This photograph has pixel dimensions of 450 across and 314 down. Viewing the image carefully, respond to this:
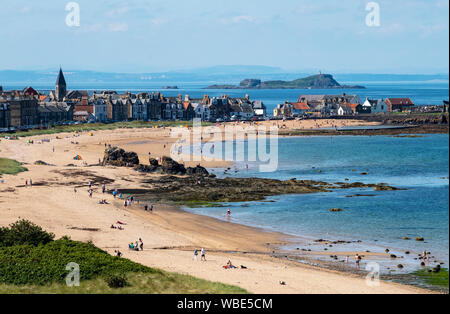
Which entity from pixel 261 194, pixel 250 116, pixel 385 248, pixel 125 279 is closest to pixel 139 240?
pixel 125 279

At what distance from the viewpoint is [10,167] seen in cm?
6412

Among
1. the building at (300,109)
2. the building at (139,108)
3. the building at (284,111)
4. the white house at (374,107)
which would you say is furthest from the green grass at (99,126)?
the white house at (374,107)

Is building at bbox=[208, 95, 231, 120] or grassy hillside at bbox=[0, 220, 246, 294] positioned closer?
grassy hillside at bbox=[0, 220, 246, 294]

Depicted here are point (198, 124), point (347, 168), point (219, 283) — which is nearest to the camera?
point (219, 283)

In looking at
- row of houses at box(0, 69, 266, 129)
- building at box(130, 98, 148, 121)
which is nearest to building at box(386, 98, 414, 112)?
row of houses at box(0, 69, 266, 129)

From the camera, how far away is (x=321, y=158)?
85.0 m

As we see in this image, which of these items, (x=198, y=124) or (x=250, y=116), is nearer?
(x=198, y=124)

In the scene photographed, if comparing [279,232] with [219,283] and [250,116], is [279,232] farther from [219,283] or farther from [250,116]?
[250,116]

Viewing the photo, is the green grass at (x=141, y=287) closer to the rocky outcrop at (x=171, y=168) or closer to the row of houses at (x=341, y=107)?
the rocky outcrop at (x=171, y=168)

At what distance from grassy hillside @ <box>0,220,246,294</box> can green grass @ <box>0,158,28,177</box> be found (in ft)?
114

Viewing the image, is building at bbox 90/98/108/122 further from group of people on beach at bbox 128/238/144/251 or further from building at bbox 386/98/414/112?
group of people on beach at bbox 128/238/144/251

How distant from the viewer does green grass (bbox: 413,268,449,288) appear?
30.8 meters

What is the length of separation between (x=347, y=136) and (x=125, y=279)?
98074mm

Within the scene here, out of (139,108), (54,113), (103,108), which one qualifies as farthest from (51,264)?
(139,108)
